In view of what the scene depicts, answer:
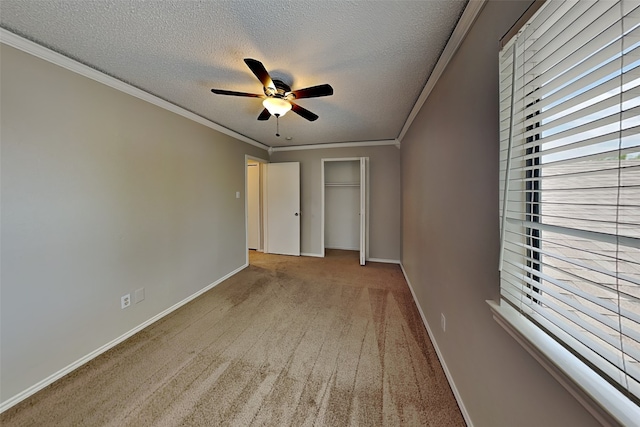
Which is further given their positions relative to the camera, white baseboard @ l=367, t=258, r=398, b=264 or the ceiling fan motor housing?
white baseboard @ l=367, t=258, r=398, b=264

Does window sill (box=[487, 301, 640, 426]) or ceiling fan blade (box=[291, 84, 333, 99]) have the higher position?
ceiling fan blade (box=[291, 84, 333, 99])

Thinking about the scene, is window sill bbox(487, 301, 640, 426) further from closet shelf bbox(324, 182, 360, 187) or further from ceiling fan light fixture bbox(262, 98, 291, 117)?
closet shelf bbox(324, 182, 360, 187)

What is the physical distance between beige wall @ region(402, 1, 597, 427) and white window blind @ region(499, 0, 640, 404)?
129 millimetres

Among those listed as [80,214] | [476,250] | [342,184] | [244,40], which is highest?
[244,40]

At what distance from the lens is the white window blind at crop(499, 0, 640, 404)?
52 centimetres

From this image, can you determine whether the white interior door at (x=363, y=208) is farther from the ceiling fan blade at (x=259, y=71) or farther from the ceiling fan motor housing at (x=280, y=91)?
the ceiling fan blade at (x=259, y=71)

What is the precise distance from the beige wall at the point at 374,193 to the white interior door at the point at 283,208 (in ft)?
0.77

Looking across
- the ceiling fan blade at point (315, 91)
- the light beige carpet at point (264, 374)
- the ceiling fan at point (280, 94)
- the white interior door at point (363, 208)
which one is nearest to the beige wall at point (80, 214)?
the light beige carpet at point (264, 374)

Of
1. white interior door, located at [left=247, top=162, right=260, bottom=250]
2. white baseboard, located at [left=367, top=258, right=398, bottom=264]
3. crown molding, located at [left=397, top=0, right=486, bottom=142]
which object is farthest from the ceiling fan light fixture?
white baseboard, located at [left=367, top=258, right=398, bottom=264]

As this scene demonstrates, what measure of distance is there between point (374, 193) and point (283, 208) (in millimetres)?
1882

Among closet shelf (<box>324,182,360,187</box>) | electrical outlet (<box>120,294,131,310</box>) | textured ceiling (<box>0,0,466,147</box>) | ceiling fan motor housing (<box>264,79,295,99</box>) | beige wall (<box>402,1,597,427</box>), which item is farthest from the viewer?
closet shelf (<box>324,182,360,187</box>)

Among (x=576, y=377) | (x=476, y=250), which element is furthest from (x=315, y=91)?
(x=576, y=377)

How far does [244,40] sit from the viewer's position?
1.50 m

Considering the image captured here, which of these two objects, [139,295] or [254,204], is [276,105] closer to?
[139,295]
